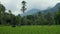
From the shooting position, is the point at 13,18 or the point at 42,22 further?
the point at 42,22

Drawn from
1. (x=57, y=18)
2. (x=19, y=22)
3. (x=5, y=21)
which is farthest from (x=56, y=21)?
(x=5, y=21)

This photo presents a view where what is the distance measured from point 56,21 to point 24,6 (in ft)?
73.2

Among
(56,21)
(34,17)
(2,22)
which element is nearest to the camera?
(2,22)

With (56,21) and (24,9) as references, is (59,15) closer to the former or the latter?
(56,21)

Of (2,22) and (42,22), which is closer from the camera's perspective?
(2,22)

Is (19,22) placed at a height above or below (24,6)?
below

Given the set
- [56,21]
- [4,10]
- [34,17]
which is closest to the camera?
[56,21]

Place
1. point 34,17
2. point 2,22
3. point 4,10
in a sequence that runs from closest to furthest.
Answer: point 2,22
point 4,10
point 34,17

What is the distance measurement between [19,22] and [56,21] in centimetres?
1333

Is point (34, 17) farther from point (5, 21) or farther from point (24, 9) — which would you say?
point (5, 21)

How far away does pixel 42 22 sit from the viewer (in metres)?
68.6

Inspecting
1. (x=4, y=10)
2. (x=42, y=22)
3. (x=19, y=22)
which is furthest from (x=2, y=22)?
(x=42, y=22)

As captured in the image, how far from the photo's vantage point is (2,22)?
6084 cm

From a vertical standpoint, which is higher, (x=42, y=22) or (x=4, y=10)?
(x=4, y=10)
